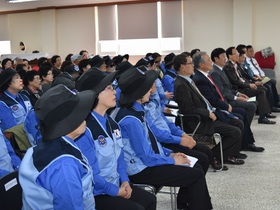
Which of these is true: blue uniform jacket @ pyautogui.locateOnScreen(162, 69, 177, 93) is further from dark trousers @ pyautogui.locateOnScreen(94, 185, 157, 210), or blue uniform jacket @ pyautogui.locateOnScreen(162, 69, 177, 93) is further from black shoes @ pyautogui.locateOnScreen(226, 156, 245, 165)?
dark trousers @ pyautogui.locateOnScreen(94, 185, 157, 210)

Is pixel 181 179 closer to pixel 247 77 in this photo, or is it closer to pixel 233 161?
pixel 233 161

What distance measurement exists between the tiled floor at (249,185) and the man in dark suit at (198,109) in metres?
0.27

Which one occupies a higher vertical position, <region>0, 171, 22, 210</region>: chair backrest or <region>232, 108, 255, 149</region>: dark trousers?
<region>0, 171, 22, 210</region>: chair backrest

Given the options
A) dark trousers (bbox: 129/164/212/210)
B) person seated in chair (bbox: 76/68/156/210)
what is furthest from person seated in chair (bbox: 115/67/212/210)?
person seated in chair (bbox: 76/68/156/210)

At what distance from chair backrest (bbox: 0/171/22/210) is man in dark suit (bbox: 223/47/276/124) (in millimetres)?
4696

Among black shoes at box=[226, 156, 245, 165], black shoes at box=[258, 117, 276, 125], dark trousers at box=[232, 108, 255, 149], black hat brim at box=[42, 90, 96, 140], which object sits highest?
black hat brim at box=[42, 90, 96, 140]

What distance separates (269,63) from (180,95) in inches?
227

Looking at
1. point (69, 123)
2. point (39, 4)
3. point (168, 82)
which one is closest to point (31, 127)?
point (69, 123)

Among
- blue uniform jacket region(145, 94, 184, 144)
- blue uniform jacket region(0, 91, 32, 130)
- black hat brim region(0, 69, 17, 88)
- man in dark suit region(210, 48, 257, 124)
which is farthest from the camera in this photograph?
man in dark suit region(210, 48, 257, 124)

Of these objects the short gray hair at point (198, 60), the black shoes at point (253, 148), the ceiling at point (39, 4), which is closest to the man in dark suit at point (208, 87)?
the short gray hair at point (198, 60)

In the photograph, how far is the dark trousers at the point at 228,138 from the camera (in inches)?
158

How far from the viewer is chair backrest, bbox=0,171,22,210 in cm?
172

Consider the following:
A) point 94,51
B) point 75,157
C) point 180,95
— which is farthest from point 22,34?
point 75,157

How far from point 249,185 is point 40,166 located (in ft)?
8.45
